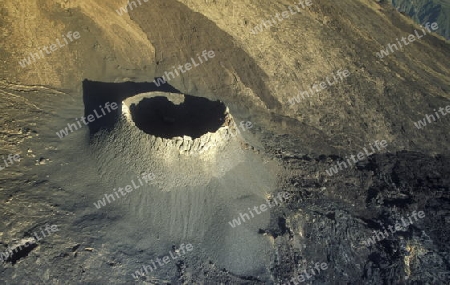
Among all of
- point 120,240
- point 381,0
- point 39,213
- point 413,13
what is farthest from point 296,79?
point 413,13

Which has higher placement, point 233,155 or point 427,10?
point 233,155

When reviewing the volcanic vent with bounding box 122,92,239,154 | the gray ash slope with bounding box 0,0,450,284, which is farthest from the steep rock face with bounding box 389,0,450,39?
the volcanic vent with bounding box 122,92,239,154

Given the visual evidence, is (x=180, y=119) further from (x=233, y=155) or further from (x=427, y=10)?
(x=427, y=10)

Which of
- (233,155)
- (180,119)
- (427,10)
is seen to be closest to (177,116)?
(180,119)

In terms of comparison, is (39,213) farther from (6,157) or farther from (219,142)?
(219,142)

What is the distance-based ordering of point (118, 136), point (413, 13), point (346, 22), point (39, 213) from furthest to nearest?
1. point (413, 13)
2. point (346, 22)
3. point (118, 136)
4. point (39, 213)
